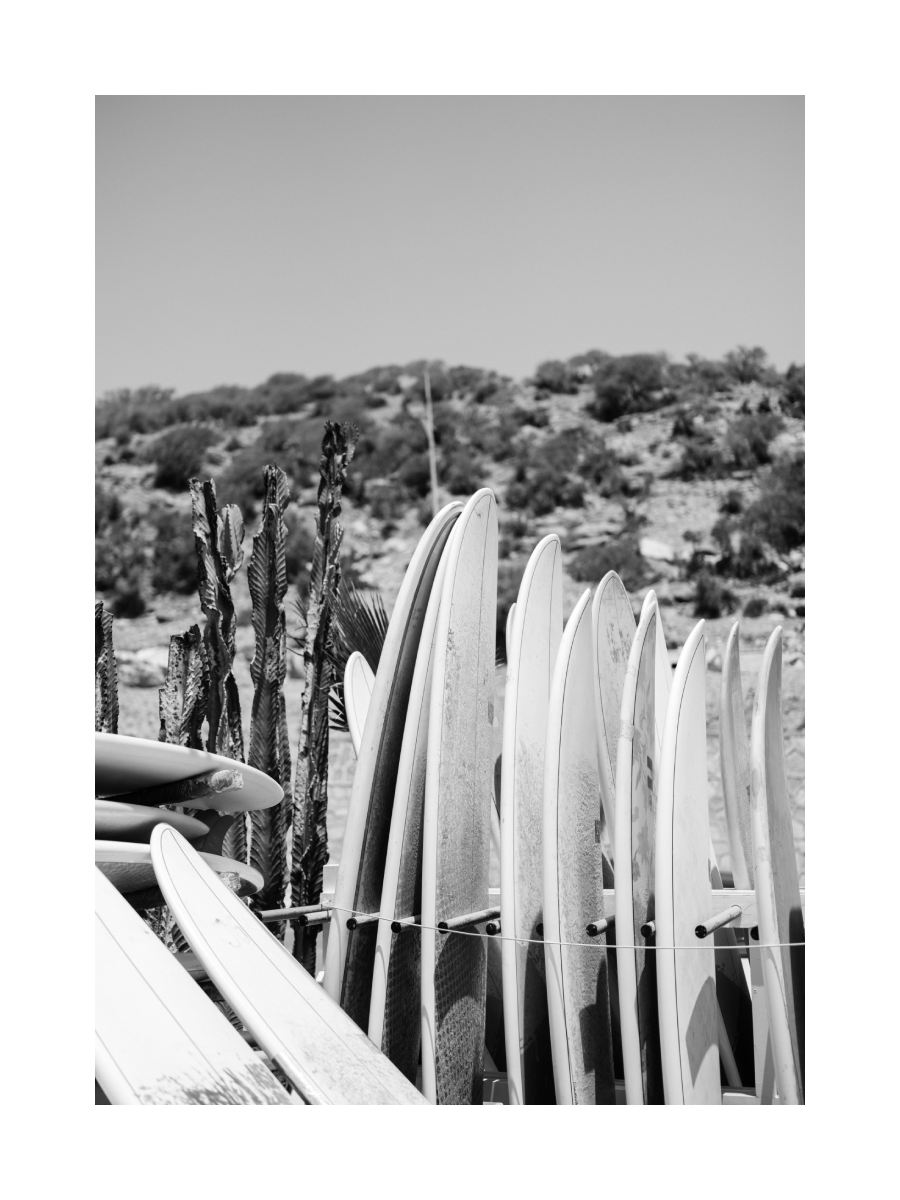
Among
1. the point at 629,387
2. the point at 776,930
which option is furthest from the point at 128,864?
the point at 629,387

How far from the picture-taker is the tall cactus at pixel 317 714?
2.37 m

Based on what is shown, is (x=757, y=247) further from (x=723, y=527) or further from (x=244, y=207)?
(x=244, y=207)

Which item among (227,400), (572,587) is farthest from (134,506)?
(572,587)

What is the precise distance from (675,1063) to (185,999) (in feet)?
2.22

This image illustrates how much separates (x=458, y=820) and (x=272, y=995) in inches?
16.8

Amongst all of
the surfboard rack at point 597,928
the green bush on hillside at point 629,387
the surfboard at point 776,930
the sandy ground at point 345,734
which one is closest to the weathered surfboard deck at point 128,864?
the surfboard rack at point 597,928

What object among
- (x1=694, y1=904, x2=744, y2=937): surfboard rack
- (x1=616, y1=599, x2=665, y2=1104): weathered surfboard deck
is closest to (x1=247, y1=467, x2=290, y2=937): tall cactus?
(x1=616, y1=599, x2=665, y2=1104): weathered surfboard deck

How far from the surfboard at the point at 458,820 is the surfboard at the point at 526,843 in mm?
74

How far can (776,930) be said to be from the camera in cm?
141

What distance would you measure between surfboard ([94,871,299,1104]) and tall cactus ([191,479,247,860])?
44.4 inches

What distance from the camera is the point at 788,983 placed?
1.41m

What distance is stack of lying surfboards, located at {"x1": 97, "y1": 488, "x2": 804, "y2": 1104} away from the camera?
1.35m

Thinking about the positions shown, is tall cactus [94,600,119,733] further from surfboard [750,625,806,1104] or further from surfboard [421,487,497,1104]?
surfboard [750,625,806,1104]

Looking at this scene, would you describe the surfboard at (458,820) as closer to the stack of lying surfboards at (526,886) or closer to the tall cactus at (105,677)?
the stack of lying surfboards at (526,886)
